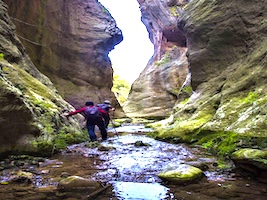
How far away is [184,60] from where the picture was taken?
36.0 metres

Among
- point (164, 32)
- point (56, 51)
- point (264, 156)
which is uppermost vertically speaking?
point (164, 32)

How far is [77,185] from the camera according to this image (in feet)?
11.7

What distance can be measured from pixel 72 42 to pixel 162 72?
Answer: 57.1 ft

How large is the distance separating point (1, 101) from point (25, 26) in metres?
15.0

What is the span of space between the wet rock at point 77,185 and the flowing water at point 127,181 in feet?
0.32

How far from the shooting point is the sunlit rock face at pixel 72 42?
19014 millimetres

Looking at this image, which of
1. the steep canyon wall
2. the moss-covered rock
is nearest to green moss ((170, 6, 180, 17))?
the steep canyon wall

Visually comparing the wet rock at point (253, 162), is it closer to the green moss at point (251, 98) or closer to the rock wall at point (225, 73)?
the rock wall at point (225, 73)

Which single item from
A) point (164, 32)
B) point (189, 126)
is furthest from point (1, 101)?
point (164, 32)

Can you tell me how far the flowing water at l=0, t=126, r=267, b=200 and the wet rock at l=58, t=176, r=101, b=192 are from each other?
0.10 metres

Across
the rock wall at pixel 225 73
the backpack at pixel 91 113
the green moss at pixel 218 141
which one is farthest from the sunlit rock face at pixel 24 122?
the rock wall at pixel 225 73

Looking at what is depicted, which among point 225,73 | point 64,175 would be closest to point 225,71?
point 225,73

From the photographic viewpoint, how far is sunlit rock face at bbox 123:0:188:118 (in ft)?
117

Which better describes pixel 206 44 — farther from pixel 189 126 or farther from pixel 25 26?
pixel 25 26
